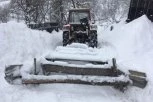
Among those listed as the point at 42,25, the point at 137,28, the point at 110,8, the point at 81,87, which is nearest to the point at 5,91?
the point at 81,87

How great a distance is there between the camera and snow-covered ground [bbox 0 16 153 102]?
17.5 feet

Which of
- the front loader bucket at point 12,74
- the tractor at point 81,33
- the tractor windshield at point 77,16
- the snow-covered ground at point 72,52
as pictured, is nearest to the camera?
the snow-covered ground at point 72,52

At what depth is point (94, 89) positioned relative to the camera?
5.97 metres

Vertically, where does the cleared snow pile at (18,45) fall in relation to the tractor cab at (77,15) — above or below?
below

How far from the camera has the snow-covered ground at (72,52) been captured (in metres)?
5.33

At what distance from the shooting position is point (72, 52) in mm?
6613

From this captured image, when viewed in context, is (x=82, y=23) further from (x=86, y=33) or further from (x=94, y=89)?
(x=94, y=89)

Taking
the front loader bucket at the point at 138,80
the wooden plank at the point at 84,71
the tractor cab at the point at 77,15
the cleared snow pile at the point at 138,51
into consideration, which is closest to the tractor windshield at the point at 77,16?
the tractor cab at the point at 77,15

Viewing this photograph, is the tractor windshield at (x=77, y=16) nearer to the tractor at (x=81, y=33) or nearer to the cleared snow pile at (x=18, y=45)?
the tractor at (x=81, y=33)

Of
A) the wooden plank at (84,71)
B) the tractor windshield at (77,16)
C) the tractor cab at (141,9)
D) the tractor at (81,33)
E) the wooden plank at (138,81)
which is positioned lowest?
the wooden plank at (138,81)

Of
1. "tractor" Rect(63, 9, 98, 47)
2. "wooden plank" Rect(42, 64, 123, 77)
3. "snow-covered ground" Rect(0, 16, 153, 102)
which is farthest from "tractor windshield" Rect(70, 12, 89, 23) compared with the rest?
"wooden plank" Rect(42, 64, 123, 77)

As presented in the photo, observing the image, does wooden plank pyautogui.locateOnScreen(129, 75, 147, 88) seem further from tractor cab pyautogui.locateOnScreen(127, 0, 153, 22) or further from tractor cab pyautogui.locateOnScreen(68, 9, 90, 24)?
tractor cab pyautogui.locateOnScreen(127, 0, 153, 22)

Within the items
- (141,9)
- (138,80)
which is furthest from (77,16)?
(138,80)

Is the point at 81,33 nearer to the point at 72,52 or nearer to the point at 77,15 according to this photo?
the point at 77,15
